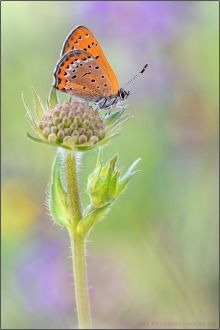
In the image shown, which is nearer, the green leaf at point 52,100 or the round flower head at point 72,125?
the round flower head at point 72,125

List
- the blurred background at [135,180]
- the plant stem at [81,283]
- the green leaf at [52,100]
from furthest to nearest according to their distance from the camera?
the blurred background at [135,180] < the green leaf at [52,100] < the plant stem at [81,283]

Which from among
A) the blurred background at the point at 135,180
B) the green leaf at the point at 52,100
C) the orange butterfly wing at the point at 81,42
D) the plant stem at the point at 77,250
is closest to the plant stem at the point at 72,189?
the plant stem at the point at 77,250

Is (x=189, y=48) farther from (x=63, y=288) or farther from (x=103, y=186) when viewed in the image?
(x=103, y=186)

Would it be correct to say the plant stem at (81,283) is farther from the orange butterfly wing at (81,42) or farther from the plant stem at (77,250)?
the orange butterfly wing at (81,42)

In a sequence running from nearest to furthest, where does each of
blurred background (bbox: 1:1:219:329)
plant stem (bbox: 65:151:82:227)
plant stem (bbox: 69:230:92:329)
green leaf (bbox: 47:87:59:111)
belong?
plant stem (bbox: 69:230:92:329) → plant stem (bbox: 65:151:82:227) → green leaf (bbox: 47:87:59:111) → blurred background (bbox: 1:1:219:329)

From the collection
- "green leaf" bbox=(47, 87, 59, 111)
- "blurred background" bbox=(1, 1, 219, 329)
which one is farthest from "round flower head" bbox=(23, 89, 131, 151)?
"blurred background" bbox=(1, 1, 219, 329)

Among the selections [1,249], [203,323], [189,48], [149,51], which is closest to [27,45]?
[149,51]

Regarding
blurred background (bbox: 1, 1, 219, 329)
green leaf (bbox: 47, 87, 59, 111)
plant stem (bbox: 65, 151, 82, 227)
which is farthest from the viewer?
blurred background (bbox: 1, 1, 219, 329)

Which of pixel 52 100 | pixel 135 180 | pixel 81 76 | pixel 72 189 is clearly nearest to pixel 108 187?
pixel 72 189

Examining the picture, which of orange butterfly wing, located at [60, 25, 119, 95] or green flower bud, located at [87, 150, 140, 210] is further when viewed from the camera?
orange butterfly wing, located at [60, 25, 119, 95]

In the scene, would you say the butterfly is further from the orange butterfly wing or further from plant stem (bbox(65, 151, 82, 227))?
plant stem (bbox(65, 151, 82, 227))
